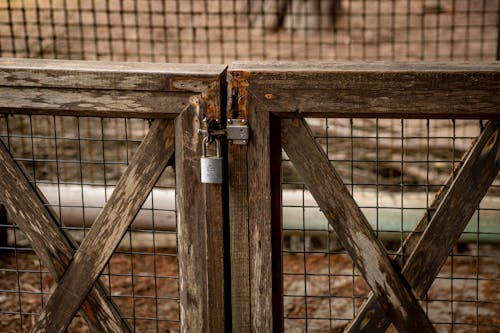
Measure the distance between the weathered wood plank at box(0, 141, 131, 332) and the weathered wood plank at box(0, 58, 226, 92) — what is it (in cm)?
36

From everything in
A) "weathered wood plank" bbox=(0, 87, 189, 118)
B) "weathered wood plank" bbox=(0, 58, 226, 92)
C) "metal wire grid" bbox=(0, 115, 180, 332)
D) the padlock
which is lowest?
"metal wire grid" bbox=(0, 115, 180, 332)

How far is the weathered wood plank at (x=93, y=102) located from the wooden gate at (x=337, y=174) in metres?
0.25

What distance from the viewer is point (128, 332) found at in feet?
10.2

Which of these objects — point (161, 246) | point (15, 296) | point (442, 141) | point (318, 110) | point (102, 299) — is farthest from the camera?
point (442, 141)

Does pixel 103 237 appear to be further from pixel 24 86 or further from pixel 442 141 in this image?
pixel 442 141

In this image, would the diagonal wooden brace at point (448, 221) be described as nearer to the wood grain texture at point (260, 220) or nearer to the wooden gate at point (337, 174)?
the wooden gate at point (337, 174)

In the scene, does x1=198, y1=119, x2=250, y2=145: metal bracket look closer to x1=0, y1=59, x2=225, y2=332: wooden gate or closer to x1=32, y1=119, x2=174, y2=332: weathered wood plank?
x1=0, y1=59, x2=225, y2=332: wooden gate

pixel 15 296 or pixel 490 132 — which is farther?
pixel 15 296

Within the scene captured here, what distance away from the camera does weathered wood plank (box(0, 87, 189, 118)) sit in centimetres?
277

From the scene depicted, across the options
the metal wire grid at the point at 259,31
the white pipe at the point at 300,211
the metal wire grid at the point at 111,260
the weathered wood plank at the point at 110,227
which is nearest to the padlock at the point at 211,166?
the weathered wood plank at the point at 110,227

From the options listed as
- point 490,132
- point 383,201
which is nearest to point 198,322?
point 490,132

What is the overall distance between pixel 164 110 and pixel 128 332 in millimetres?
991

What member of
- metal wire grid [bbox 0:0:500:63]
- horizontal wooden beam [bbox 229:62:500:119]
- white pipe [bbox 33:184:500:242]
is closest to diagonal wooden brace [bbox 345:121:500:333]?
horizontal wooden beam [bbox 229:62:500:119]

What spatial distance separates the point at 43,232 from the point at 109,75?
76cm
